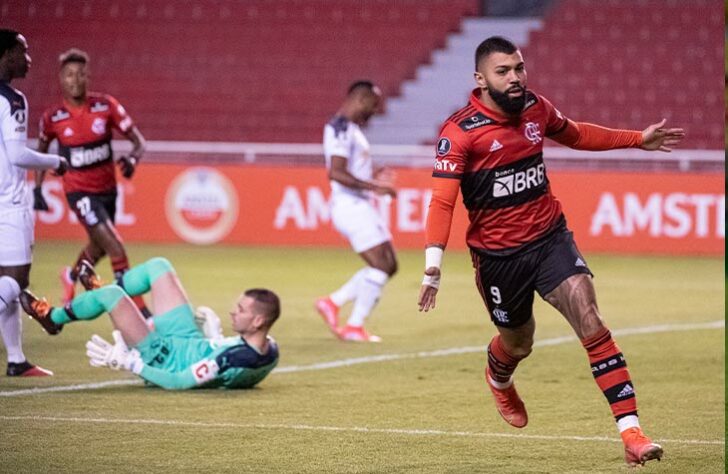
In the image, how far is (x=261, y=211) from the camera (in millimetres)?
22000

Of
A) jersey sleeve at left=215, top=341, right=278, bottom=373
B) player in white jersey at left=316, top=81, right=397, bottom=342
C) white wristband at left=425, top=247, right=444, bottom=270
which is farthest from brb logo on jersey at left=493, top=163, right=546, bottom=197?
player in white jersey at left=316, top=81, right=397, bottom=342

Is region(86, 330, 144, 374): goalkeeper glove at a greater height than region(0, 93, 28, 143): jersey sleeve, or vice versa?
region(0, 93, 28, 143): jersey sleeve

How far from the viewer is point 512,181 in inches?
280

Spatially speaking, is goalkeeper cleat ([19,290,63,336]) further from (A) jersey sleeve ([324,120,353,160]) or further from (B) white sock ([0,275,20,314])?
(A) jersey sleeve ([324,120,353,160])

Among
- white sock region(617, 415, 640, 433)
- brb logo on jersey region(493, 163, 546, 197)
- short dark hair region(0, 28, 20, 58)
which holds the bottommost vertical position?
white sock region(617, 415, 640, 433)

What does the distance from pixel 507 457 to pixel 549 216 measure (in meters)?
1.31

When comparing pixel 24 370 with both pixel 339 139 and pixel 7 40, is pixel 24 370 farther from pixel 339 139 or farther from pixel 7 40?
pixel 339 139

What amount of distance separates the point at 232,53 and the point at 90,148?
15971mm

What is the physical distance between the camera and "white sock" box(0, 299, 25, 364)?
948cm

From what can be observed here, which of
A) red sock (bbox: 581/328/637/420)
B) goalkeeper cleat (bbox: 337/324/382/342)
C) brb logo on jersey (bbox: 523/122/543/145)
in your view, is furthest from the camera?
goalkeeper cleat (bbox: 337/324/382/342)

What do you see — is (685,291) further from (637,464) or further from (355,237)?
(637,464)

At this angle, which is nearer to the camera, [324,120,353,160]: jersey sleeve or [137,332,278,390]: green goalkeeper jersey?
[137,332,278,390]: green goalkeeper jersey

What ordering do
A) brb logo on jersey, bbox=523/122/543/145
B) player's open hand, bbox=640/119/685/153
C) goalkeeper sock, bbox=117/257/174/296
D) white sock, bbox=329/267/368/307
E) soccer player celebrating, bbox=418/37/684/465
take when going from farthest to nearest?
1. white sock, bbox=329/267/368/307
2. goalkeeper sock, bbox=117/257/174/296
3. player's open hand, bbox=640/119/685/153
4. brb logo on jersey, bbox=523/122/543/145
5. soccer player celebrating, bbox=418/37/684/465

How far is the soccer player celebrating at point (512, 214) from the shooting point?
6.87 meters
